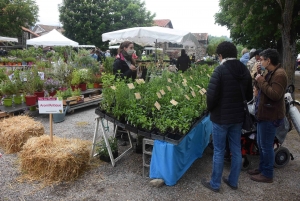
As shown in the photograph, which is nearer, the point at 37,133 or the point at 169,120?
the point at 169,120

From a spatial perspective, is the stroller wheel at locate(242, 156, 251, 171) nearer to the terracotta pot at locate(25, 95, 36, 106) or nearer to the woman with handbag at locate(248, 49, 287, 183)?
the woman with handbag at locate(248, 49, 287, 183)

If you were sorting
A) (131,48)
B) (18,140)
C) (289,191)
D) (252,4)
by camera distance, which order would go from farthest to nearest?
(252,4), (131,48), (18,140), (289,191)

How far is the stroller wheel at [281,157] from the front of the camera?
11.8 feet

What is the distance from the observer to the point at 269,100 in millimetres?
2947

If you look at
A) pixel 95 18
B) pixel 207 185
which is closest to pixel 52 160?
pixel 207 185

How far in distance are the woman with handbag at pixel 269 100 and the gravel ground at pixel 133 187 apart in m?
0.42

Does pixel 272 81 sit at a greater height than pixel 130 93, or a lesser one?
greater

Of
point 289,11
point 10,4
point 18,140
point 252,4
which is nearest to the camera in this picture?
point 18,140

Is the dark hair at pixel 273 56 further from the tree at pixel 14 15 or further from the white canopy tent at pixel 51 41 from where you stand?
the tree at pixel 14 15

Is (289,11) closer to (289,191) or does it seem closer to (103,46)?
(289,191)

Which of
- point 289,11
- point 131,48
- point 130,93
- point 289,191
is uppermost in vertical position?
point 289,11

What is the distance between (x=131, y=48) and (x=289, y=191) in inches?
124

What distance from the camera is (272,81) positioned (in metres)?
2.87

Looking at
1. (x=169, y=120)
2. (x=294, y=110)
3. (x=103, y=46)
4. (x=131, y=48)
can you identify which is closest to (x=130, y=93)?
(x=169, y=120)
